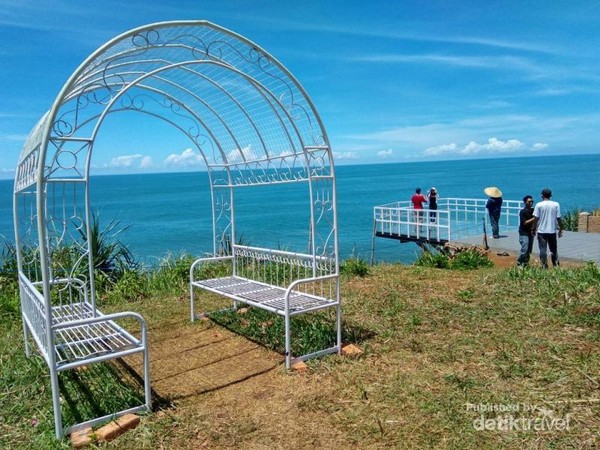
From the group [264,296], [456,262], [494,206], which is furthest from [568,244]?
[264,296]

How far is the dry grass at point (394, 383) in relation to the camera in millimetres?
3209

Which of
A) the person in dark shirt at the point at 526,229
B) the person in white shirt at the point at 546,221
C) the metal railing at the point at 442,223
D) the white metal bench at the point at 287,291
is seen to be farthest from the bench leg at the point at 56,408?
the metal railing at the point at 442,223

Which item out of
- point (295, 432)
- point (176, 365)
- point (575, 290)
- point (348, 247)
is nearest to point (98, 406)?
point (176, 365)

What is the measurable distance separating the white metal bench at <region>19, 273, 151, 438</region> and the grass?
0.27 meters

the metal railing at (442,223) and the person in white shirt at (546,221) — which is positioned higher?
the person in white shirt at (546,221)

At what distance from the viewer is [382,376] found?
4113 mm

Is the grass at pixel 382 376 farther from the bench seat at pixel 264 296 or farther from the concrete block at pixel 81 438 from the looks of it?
the bench seat at pixel 264 296

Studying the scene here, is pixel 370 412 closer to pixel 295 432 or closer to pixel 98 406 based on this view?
pixel 295 432

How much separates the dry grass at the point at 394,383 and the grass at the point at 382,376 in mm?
12

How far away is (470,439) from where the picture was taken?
3.05 meters

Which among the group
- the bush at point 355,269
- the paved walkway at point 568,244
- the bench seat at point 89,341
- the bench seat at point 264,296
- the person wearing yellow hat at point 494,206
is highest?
the person wearing yellow hat at point 494,206

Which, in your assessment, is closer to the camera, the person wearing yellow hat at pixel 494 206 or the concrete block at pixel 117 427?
the concrete block at pixel 117 427

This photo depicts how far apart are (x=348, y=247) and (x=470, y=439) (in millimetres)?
20057

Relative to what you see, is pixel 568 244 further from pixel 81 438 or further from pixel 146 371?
pixel 81 438
